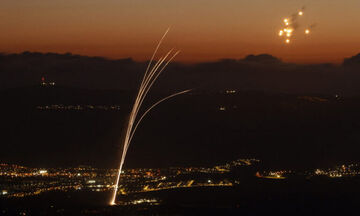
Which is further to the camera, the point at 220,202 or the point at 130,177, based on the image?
the point at 130,177

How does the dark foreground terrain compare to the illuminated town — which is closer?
the dark foreground terrain

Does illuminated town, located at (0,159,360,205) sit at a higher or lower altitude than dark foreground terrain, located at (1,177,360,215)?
lower

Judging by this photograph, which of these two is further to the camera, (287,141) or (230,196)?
(287,141)

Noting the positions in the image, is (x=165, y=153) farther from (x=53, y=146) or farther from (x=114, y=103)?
(x=114, y=103)

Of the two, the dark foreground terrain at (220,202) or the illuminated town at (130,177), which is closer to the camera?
the dark foreground terrain at (220,202)

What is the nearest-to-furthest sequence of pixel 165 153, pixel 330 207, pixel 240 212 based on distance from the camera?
1. pixel 240 212
2. pixel 330 207
3. pixel 165 153

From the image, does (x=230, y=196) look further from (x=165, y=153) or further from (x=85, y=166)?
(x=165, y=153)

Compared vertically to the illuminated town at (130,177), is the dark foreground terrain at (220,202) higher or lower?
higher

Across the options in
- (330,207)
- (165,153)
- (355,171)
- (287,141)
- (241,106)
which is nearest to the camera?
(330,207)

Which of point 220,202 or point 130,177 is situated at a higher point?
point 220,202

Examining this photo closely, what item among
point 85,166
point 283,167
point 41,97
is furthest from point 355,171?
point 41,97
